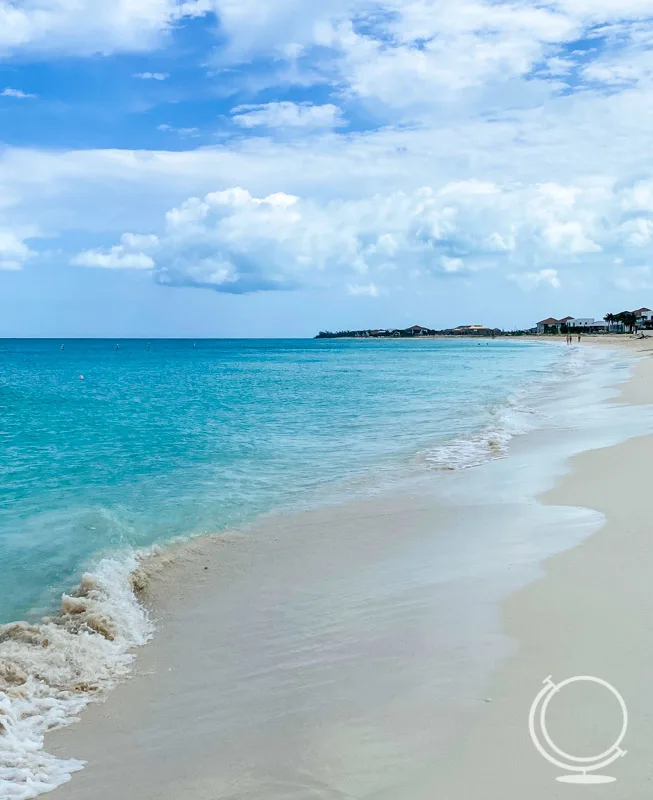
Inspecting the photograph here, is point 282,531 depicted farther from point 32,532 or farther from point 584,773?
point 584,773

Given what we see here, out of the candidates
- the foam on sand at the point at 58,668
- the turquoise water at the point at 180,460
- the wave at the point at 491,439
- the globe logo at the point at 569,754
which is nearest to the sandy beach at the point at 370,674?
the globe logo at the point at 569,754

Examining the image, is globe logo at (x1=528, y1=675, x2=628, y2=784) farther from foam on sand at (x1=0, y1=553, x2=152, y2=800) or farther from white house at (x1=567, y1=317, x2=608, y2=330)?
white house at (x1=567, y1=317, x2=608, y2=330)

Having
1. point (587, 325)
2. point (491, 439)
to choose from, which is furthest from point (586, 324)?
point (491, 439)

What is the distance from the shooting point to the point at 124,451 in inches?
754

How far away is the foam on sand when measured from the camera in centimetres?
464

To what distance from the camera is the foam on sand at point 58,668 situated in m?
4.64

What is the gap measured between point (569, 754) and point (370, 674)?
1.74 metres

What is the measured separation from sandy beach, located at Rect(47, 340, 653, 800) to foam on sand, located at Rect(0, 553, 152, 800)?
0.18 meters

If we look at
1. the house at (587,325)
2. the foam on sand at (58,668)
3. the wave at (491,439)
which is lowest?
the foam on sand at (58,668)

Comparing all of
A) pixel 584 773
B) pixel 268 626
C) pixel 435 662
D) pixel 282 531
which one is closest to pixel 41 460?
pixel 282 531

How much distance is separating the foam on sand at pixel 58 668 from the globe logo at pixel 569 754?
311 centimetres

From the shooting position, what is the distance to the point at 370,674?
218 inches

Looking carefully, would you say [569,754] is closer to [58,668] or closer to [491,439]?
[58,668]

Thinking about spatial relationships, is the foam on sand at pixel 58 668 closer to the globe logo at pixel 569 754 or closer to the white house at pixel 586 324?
the globe logo at pixel 569 754
